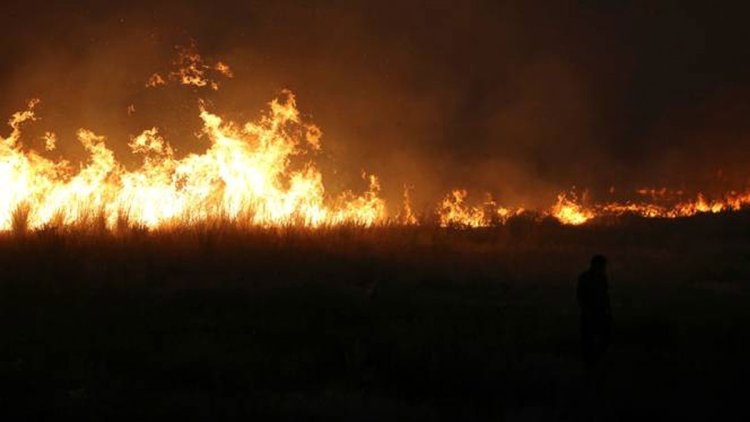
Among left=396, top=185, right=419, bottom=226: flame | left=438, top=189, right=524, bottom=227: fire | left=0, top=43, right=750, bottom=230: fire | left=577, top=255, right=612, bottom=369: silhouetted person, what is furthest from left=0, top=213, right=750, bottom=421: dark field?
left=438, top=189, right=524, bottom=227: fire

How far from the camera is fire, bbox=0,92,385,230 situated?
82.5ft

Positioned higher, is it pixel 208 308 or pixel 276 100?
pixel 276 100

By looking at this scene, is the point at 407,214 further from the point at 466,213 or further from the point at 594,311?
the point at 594,311

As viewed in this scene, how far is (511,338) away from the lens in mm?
14445

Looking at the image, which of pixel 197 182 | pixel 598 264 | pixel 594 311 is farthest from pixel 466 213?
pixel 594 311

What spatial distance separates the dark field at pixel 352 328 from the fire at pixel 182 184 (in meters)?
2.18

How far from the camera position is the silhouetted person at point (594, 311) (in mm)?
12031

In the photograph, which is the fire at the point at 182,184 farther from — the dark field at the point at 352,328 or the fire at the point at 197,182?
the dark field at the point at 352,328

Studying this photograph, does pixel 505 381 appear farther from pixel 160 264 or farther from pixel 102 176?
pixel 102 176

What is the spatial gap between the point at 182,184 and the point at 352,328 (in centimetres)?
1376

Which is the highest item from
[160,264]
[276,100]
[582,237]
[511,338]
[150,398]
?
[276,100]

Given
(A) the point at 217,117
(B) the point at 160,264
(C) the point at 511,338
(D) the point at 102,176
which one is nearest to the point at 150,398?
(C) the point at 511,338

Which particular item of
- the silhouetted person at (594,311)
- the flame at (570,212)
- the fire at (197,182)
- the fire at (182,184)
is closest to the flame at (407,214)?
the fire at (197,182)

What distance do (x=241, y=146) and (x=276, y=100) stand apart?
134 inches
